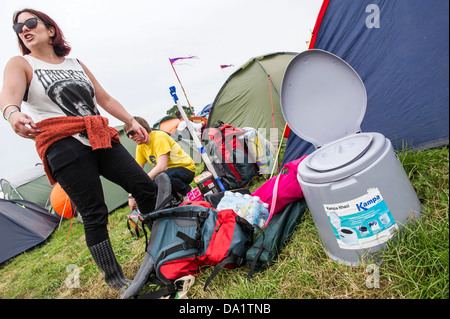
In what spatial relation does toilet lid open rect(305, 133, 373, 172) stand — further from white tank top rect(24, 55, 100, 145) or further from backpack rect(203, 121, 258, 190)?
backpack rect(203, 121, 258, 190)

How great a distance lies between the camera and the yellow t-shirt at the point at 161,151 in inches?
105

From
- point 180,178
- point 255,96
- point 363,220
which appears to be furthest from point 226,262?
point 255,96

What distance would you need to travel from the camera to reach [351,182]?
3.05 feet

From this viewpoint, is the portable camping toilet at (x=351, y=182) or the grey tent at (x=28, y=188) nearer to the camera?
the portable camping toilet at (x=351, y=182)

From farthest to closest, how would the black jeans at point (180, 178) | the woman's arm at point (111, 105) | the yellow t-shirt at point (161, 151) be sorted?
the yellow t-shirt at point (161, 151) < the black jeans at point (180, 178) < the woman's arm at point (111, 105)

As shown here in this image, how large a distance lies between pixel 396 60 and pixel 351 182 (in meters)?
1.00

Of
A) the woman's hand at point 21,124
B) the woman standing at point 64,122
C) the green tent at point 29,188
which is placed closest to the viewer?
the woman's hand at point 21,124

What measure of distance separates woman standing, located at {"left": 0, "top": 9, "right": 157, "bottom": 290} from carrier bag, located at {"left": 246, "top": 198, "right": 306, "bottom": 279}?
86 centimetres

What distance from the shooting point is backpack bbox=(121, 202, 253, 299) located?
1340 mm

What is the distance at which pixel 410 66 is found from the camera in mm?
1330

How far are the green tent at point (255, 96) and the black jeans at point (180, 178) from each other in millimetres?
1442

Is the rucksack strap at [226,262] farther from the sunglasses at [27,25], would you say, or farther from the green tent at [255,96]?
the green tent at [255,96]

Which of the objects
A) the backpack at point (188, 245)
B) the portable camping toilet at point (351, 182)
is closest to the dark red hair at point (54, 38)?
the backpack at point (188, 245)
